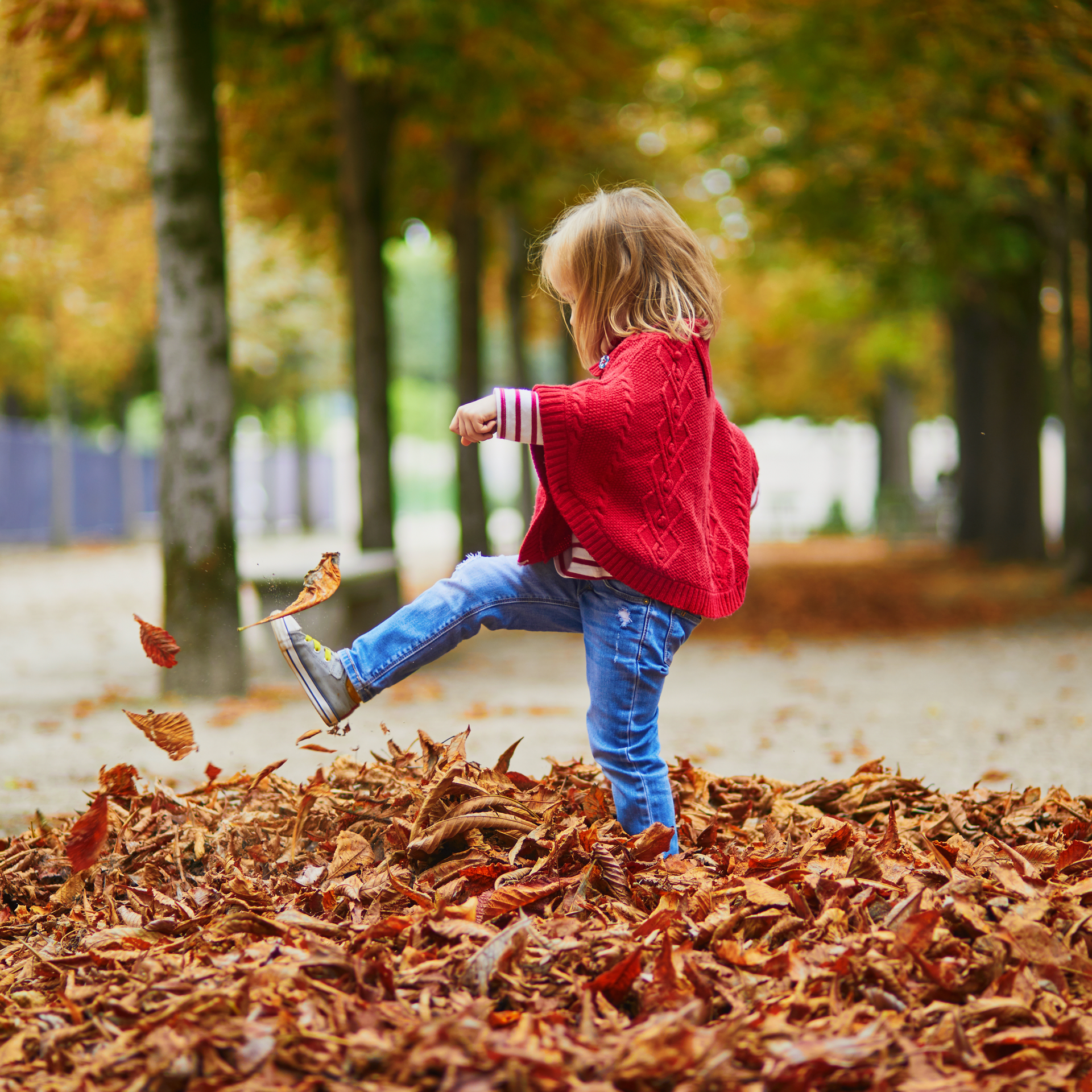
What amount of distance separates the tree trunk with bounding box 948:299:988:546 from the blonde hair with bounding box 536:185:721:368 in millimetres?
18720

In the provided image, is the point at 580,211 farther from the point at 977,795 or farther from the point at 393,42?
the point at 393,42

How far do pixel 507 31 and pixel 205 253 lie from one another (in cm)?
315

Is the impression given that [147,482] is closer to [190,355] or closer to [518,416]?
[190,355]

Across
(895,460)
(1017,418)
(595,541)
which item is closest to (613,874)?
(595,541)

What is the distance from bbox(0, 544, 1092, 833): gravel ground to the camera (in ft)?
17.6

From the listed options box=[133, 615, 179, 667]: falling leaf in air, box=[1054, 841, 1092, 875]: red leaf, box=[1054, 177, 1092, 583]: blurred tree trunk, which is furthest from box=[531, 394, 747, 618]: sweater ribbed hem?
box=[1054, 177, 1092, 583]: blurred tree trunk

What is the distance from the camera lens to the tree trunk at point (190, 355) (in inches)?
293

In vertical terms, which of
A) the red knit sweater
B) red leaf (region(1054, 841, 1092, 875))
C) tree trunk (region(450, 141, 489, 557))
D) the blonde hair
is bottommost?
red leaf (region(1054, 841, 1092, 875))

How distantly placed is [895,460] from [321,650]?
94.3ft

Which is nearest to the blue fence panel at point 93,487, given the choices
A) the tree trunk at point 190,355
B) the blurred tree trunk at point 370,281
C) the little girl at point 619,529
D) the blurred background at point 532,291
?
the blurred background at point 532,291

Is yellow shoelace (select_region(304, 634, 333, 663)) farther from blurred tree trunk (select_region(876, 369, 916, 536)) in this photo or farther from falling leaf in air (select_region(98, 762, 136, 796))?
blurred tree trunk (select_region(876, 369, 916, 536))

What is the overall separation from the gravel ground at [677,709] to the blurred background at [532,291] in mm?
51

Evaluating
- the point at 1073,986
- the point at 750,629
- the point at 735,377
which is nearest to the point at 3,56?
the point at 750,629

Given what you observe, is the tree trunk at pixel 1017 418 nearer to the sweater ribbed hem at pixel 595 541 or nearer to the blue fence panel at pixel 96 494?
the sweater ribbed hem at pixel 595 541
